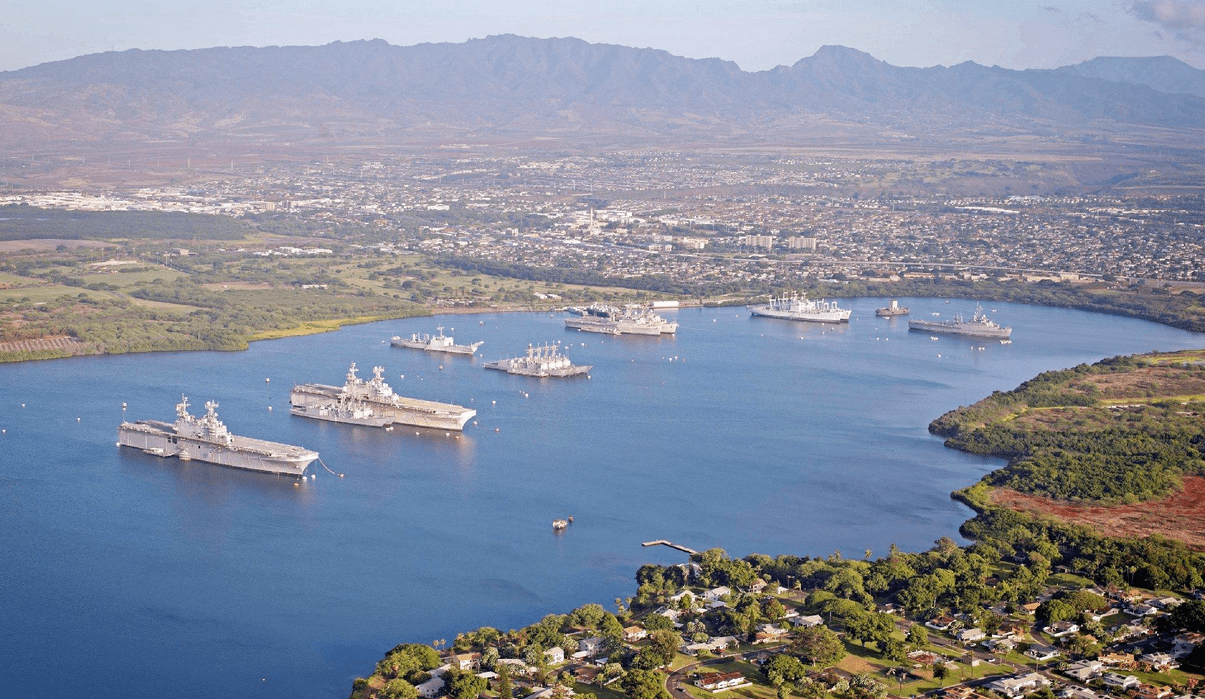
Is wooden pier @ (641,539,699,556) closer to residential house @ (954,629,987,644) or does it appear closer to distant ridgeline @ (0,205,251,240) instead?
residential house @ (954,629,987,644)

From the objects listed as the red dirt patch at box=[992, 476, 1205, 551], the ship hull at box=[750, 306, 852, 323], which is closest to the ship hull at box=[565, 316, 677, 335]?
the ship hull at box=[750, 306, 852, 323]

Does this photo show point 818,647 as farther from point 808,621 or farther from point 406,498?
point 406,498

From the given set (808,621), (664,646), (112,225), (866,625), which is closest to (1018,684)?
(866,625)

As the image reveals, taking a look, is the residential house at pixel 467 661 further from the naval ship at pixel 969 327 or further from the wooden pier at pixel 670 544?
the naval ship at pixel 969 327

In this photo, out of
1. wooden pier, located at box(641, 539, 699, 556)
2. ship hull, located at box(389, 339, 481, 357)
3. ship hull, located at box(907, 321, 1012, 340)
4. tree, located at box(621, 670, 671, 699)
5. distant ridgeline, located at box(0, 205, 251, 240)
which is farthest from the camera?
distant ridgeline, located at box(0, 205, 251, 240)

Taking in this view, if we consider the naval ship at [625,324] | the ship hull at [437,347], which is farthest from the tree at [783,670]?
the naval ship at [625,324]

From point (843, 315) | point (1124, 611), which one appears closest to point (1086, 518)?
point (1124, 611)
